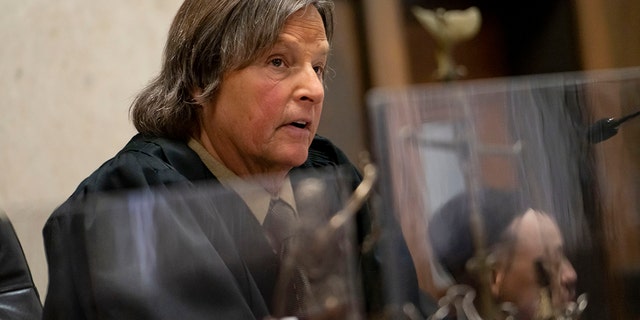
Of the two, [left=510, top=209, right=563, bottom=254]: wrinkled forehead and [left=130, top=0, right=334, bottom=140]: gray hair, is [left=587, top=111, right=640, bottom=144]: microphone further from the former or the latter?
[left=130, top=0, right=334, bottom=140]: gray hair

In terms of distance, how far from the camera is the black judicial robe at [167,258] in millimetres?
840

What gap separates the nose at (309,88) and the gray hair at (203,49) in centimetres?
5

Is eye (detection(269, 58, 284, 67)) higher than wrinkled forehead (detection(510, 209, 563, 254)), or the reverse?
eye (detection(269, 58, 284, 67))

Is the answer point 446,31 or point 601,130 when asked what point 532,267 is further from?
point 446,31

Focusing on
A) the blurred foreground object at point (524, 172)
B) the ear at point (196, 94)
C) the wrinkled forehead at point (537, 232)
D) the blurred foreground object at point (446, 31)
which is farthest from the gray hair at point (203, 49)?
the blurred foreground object at point (446, 31)

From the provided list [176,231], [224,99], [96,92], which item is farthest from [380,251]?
[96,92]

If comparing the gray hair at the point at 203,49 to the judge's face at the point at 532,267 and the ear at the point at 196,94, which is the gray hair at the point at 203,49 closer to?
the ear at the point at 196,94

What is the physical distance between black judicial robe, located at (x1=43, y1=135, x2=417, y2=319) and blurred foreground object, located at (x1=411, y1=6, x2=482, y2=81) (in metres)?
0.98

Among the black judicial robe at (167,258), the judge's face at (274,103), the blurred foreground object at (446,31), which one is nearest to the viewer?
the black judicial robe at (167,258)

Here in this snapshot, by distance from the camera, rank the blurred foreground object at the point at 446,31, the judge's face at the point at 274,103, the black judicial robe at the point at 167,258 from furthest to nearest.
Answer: the blurred foreground object at the point at 446,31 → the judge's face at the point at 274,103 → the black judicial robe at the point at 167,258

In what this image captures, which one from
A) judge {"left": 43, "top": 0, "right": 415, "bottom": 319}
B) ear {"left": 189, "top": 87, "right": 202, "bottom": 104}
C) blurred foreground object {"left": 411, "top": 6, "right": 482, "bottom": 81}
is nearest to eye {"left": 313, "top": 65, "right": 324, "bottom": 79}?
judge {"left": 43, "top": 0, "right": 415, "bottom": 319}

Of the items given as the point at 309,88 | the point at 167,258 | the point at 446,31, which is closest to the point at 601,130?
the point at 309,88

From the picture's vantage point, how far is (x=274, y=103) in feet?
3.44

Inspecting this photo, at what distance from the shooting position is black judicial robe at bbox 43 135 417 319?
84 cm
